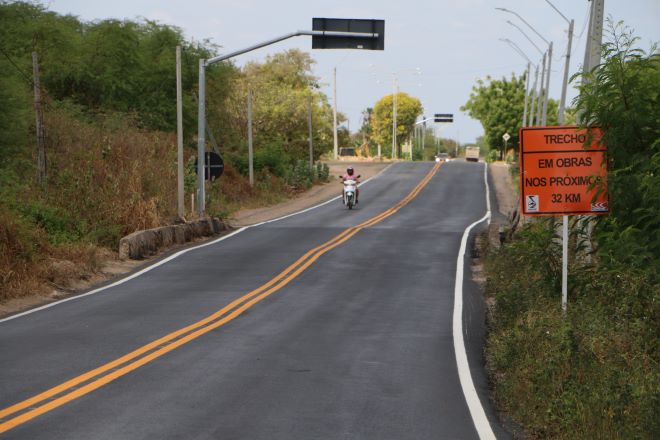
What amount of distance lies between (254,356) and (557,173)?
5240 mm

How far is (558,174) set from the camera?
14.0 metres

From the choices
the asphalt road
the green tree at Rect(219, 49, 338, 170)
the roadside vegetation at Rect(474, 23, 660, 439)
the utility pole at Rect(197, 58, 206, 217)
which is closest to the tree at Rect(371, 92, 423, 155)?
the green tree at Rect(219, 49, 338, 170)

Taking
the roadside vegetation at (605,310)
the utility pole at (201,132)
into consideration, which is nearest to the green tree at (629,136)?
the roadside vegetation at (605,310)

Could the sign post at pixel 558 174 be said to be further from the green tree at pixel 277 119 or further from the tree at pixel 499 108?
the tree at pixel 499 108

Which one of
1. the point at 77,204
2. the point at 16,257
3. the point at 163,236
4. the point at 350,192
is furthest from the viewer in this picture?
the point at 350,192

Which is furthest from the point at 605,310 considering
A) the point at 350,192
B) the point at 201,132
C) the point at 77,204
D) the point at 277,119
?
the point at 277,119

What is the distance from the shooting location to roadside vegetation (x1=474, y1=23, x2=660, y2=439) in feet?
28.6

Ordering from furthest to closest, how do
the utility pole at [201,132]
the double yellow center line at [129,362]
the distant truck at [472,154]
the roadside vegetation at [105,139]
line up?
the distant truck at [472,154] < the utility pole at [201,132] < the roadside vegetation at [105,139] < the double yellow center line at [129,362]

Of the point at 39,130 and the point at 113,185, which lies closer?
the point at 39,130

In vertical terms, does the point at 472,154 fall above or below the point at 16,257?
above

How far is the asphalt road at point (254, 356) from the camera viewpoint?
28.0 ft

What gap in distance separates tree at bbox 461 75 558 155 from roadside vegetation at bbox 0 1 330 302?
45.9 m

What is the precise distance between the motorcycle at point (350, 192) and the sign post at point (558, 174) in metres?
29.0

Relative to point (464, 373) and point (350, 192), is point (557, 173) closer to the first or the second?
point (464, 373)
